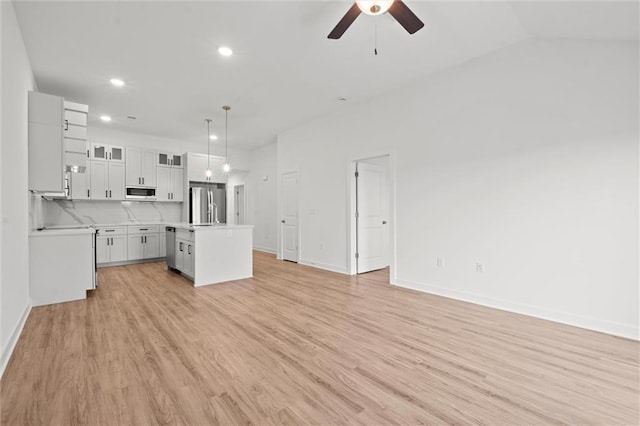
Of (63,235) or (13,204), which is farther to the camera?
(63,235)

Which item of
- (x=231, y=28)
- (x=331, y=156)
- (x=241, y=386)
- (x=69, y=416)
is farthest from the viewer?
(x=331, y=156)

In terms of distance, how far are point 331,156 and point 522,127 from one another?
3.17m

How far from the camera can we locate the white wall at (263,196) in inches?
320

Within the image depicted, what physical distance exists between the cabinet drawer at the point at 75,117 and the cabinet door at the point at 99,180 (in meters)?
2.11

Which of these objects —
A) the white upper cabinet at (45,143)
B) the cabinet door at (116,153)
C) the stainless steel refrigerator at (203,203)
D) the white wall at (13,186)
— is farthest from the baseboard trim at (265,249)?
the white wall at (13,186)

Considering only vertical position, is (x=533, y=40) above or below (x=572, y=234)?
above

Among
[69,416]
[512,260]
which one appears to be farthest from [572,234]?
[69,416]

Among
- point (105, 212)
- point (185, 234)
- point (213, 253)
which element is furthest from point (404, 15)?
point (105, 212)

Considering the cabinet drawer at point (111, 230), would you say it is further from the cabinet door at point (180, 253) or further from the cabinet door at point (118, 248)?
the cabinet door at point (180, 253)

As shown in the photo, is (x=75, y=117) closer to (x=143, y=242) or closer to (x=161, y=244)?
(x=143, y=242)

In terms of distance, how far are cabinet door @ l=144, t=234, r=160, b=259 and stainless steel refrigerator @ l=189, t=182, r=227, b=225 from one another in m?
0.94

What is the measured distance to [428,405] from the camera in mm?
1771

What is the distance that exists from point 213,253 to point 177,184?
135 inches

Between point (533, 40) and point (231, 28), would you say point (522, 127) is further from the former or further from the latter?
point (231, 28)
